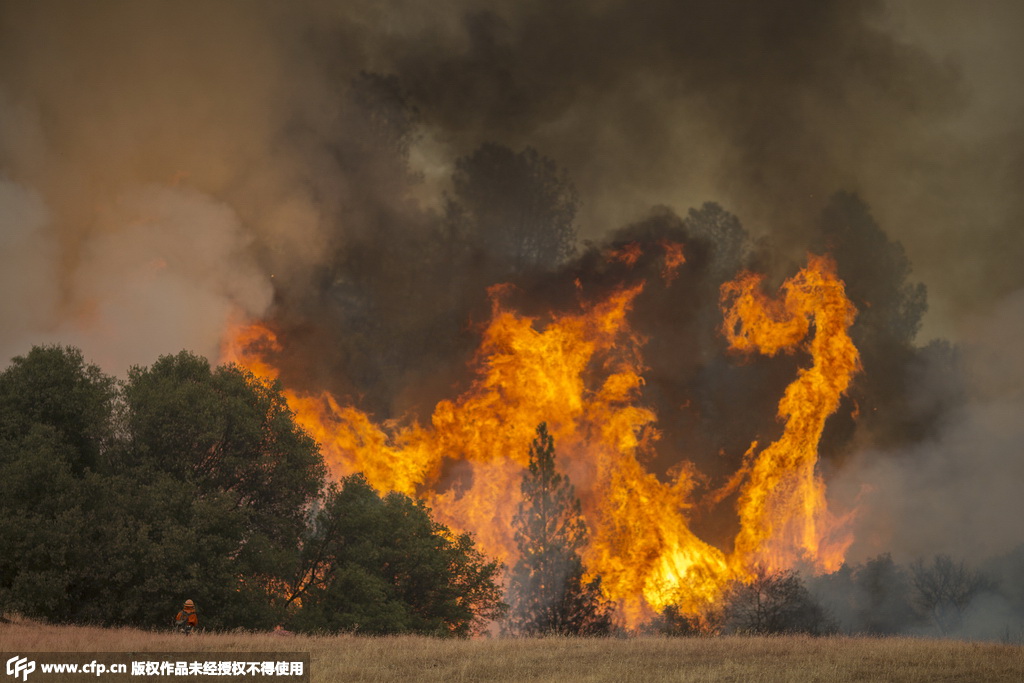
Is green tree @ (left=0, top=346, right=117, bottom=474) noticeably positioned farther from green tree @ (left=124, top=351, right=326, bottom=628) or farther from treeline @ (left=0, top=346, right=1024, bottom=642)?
green tree @ (left=124, top=351, right=326, bottom=628)

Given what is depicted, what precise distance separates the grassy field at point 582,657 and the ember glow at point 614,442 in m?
37.2

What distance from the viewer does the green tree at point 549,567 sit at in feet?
190

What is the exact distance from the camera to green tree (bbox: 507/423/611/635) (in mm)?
57906

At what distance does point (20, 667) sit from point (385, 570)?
28347 millimetres

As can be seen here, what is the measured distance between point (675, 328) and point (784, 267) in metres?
11.7

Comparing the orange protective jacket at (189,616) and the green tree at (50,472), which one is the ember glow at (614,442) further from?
the orange protective jacket at (189,616)

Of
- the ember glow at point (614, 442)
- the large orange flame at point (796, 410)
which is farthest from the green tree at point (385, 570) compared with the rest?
the large orange flame at point (796, 410)

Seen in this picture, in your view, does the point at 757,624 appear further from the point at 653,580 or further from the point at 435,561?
the point at 435,561

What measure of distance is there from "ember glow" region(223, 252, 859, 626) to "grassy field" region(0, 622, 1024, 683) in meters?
37.2

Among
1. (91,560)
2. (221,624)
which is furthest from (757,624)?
(91,560)

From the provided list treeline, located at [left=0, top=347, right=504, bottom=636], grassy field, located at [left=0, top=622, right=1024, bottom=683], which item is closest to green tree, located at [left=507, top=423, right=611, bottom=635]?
treeline, located at [left=0, top=347, right=504, bottom=636]

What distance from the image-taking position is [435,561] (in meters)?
50.5

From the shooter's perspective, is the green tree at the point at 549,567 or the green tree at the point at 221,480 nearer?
the green tree at the point at 221,480

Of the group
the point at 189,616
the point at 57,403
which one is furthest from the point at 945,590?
the point at 57,403
